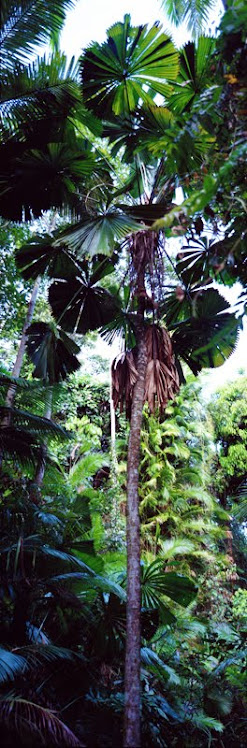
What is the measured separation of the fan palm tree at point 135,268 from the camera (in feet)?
10.9

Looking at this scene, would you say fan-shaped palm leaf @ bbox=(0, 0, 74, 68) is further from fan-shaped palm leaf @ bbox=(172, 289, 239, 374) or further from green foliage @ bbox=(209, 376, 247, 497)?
green foliage @ bbox=(209, 376, 247, 497)

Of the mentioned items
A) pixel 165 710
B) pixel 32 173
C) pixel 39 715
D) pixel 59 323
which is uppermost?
pixel 32 173

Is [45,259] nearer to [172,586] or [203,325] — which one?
[203,325]

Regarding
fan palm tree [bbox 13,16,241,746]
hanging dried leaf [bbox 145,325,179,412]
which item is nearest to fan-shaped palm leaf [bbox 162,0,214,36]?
fan palm tree [bbox 13,16,241,746]

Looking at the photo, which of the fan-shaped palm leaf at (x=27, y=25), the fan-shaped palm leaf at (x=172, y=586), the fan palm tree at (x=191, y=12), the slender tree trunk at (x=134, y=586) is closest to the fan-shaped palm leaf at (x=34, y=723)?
the slender tree trunk at (x=134, y=586)

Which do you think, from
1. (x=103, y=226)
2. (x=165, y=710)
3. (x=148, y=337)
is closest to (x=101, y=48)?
(x=103, y=226)

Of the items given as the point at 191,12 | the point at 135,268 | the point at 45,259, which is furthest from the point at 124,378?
Result: the point at 191,12

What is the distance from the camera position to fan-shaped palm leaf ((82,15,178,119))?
3.42m

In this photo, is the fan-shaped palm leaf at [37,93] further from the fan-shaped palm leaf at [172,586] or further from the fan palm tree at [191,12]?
the fan-shaped palm leaf at [172,586]

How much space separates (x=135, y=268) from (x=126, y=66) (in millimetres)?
1706

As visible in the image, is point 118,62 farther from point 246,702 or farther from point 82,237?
point 246,702

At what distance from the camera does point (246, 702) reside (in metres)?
5.60

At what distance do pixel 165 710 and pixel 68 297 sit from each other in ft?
13.4

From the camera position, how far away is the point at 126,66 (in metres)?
3.59
